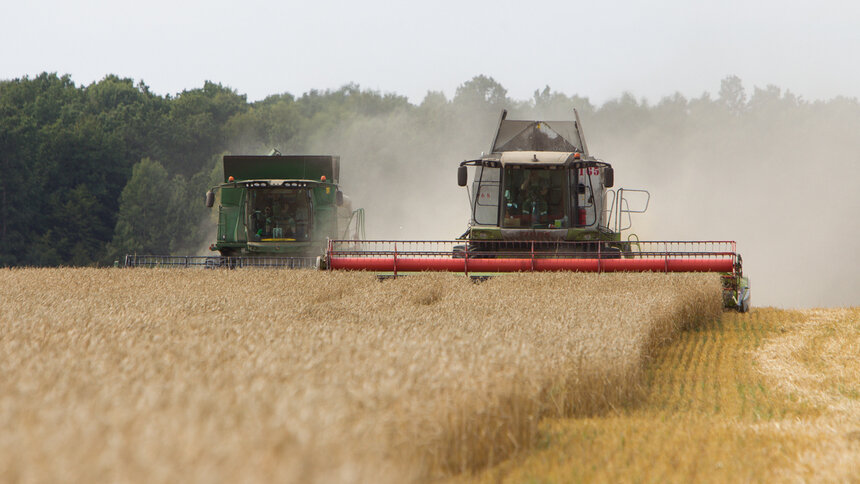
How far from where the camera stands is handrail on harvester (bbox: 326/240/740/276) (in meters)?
12.4

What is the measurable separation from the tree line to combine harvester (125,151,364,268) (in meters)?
23.1

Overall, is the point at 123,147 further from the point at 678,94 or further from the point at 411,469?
the point at 411,469

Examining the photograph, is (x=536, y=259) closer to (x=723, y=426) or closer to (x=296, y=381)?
(x=723, y=426)

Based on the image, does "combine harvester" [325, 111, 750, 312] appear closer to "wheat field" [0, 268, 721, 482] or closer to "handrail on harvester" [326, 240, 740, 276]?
"handrail on harvester" [326, 240, 740, 276]

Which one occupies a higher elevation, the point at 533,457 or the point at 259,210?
the point at 259,210

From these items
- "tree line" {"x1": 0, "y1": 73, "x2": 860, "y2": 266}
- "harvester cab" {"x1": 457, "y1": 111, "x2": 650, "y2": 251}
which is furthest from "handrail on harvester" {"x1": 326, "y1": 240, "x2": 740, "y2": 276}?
"tree line" {"x1": 0, "y1": 73, "x2": 860, "y2": 266}

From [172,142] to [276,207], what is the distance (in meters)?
39.7

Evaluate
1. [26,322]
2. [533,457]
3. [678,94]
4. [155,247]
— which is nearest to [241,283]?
[26,322]

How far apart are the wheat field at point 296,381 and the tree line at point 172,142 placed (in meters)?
32.8

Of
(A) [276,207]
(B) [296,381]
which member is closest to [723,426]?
(B) [296,381]

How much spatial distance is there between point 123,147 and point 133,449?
48092 millimetres

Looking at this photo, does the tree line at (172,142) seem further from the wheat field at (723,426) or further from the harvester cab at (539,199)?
the wheat field at (723,426)

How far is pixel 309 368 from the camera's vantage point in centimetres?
373

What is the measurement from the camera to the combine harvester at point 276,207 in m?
16.7
